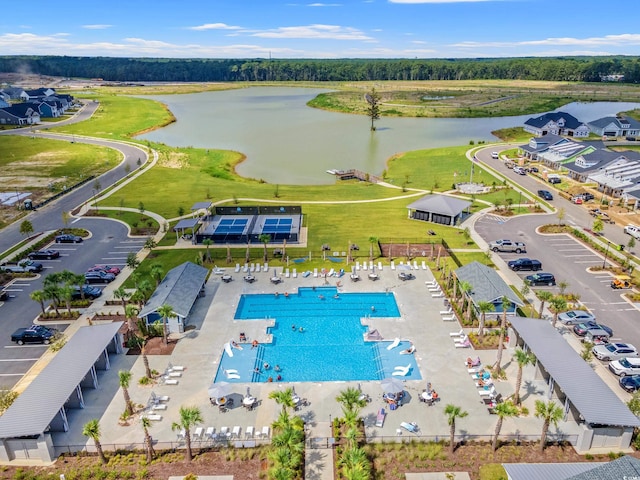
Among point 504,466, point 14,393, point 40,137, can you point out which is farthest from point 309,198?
point 40,137

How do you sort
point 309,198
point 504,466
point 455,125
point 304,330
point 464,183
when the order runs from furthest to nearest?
point 455,125 < point 464,183 < point 309,198 < point 304,330 < point 504,466

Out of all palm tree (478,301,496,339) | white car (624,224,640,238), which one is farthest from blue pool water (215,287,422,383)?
white car (624,224,640,238)

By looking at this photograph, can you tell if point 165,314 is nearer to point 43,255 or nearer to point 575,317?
point 43,255

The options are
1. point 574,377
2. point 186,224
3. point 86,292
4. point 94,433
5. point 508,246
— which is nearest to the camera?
point 94,433

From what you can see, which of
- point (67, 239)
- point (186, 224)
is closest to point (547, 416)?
point (186, 224)

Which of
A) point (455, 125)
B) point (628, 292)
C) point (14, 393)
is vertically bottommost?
point (14, 393)

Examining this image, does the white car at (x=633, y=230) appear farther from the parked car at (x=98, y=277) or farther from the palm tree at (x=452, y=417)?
the parked car at (x=98, y=277)

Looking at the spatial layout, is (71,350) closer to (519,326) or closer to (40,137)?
(519,326)
